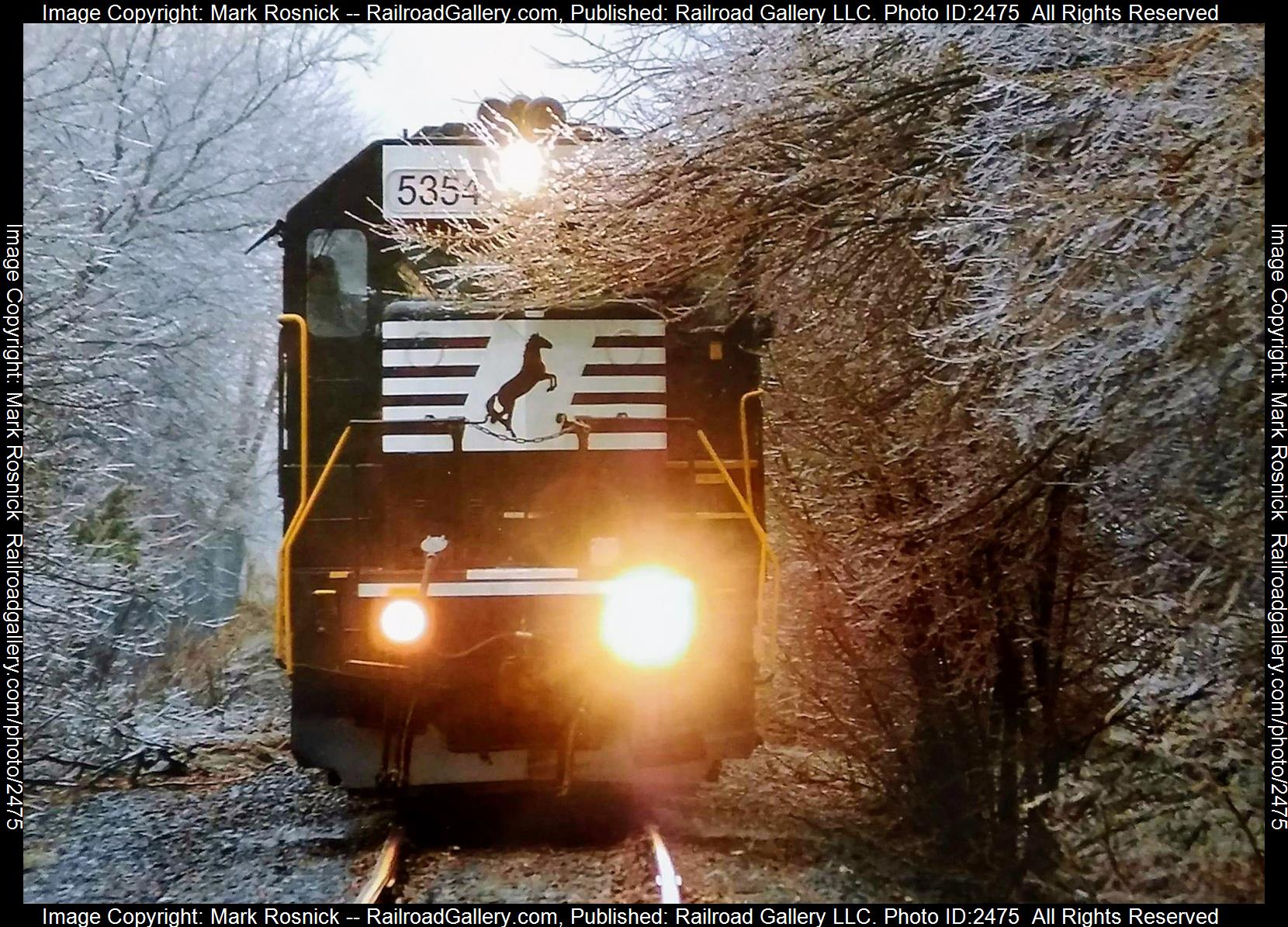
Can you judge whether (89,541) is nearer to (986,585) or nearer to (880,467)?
(880,467)

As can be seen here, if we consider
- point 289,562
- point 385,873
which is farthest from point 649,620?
point 289,562

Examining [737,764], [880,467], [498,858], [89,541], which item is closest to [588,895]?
[498,858]

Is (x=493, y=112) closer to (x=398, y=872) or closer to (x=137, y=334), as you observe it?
(x=398, y=872)

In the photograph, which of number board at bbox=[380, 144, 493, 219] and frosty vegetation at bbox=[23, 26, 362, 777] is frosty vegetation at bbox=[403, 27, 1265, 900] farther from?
frosty vegetation at bbox=[23, 26, 362, 777]

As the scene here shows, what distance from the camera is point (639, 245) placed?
4.39 metres

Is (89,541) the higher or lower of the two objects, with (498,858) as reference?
higher

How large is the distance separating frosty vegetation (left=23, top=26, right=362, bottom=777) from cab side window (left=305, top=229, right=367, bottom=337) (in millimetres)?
1590

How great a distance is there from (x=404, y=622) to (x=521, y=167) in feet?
6.84

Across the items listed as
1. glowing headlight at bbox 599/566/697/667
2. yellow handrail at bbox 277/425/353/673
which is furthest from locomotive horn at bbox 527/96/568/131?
glowing headlight at bbox 599/566/697/667

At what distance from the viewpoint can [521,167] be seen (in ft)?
14.9

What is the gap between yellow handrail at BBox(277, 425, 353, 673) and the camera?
430 centimetres

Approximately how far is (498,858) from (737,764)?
1894 millimetres

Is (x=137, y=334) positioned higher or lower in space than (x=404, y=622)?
higher

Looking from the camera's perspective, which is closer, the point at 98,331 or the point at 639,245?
the point at 639,245
